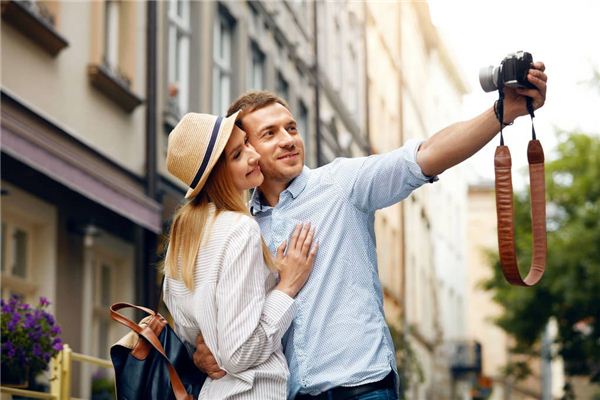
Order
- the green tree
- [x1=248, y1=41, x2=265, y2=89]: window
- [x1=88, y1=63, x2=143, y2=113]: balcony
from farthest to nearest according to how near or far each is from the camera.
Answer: the green tree < [x1=248, y1=41, x2=265, y2=89]: window < [x1=88, y1=63, x2=143, y2=113]: balcony

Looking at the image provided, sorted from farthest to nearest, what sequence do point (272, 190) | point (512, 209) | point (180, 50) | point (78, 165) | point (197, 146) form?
point (180, 50) → point (78, 165) → point (272, 190) → point (197, 146) → point (512, 209)

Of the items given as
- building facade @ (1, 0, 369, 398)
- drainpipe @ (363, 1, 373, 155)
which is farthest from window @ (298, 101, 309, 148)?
drainpipe @ (363, 1, 373, 155)

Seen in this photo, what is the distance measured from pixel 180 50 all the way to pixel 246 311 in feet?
42.2

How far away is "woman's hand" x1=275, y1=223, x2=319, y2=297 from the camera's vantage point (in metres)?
3.98

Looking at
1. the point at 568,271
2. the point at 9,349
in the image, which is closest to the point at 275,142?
the point at 9,349

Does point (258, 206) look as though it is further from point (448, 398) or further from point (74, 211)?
point (448, 398)

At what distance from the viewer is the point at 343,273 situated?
4.04 meters

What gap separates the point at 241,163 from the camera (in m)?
4.11

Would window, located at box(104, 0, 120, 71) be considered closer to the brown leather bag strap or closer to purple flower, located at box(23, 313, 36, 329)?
purple flower, located at box(23, 313, 36, 329)

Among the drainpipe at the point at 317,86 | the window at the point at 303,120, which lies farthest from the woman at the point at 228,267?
the window at the point at 303,120

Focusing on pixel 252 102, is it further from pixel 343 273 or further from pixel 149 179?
pixel 149 179

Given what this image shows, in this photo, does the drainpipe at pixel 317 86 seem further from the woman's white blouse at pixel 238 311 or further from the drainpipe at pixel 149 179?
the woman's white blouse at pixel 238 311

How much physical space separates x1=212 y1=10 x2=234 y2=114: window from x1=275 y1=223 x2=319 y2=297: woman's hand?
1359 cm

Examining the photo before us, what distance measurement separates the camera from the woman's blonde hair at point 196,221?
3961 mm
